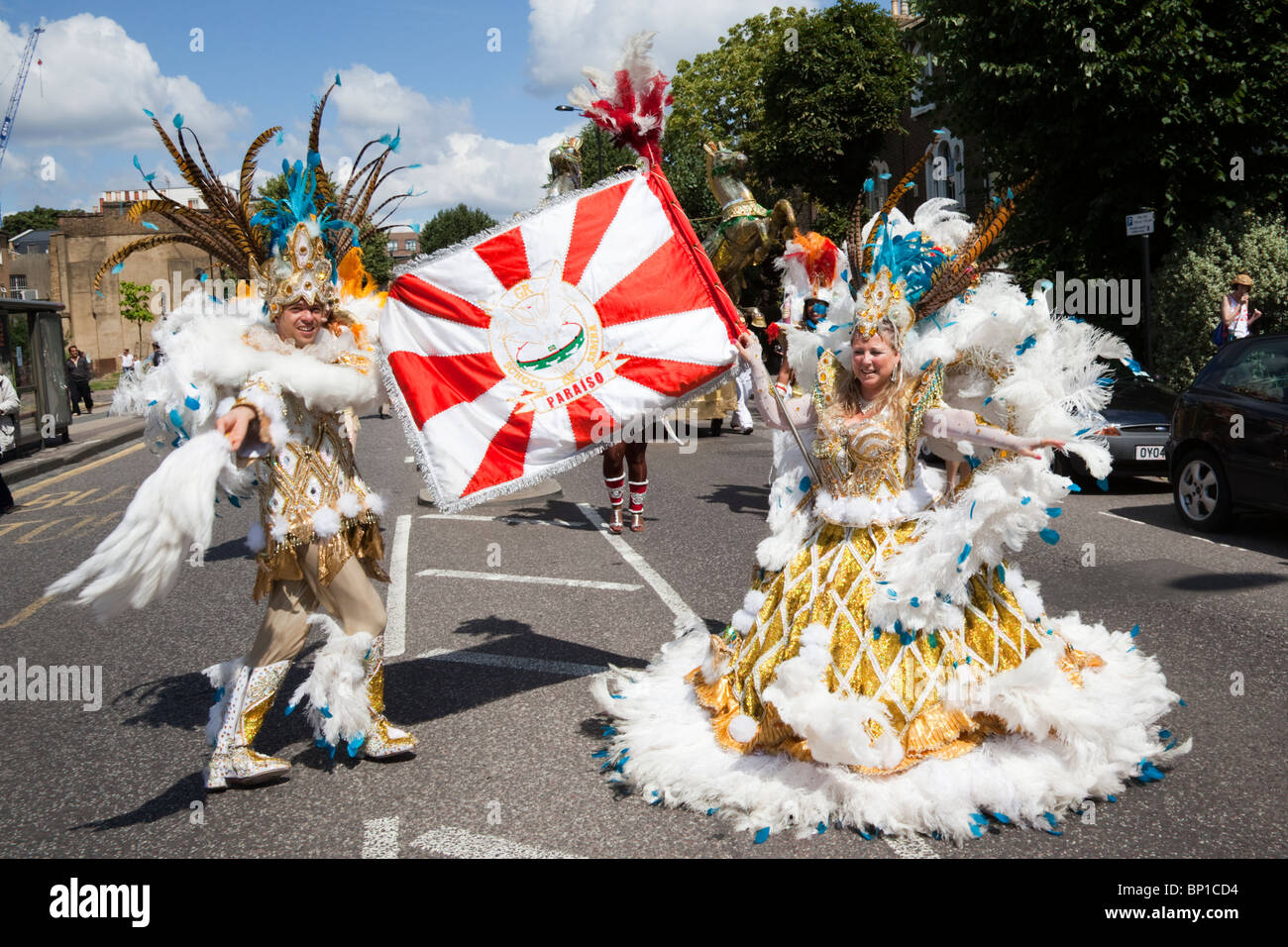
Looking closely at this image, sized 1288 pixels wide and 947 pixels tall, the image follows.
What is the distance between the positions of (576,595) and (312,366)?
3375mm

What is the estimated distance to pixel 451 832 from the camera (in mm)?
3797

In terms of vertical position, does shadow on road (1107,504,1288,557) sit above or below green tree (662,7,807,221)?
below

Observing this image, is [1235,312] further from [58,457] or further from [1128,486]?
[58,457]

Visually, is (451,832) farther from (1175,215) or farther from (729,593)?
(1175,215)

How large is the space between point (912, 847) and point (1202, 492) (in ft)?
22.4

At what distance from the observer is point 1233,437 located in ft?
28.2

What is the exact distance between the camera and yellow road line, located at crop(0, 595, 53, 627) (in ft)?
23.8

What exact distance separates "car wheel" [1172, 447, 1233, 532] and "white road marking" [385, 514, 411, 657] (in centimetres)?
664

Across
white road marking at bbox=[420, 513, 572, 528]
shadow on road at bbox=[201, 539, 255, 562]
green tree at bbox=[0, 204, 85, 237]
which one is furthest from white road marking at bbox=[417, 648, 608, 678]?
green tree at bbox=[0, 204, 85, 237]

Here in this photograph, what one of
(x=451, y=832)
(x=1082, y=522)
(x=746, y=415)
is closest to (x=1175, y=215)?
(x=746, y=415)

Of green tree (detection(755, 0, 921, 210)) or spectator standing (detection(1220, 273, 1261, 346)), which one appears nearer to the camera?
spectator standing (detection(1220, 273, 1261, 346))

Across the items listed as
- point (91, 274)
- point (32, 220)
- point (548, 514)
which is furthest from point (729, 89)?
point (32, 220)

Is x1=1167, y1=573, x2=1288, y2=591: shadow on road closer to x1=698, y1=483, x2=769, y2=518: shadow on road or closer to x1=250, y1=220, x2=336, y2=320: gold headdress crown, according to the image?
x1=698, y1=483, x2=769, y2=518: shadow on road

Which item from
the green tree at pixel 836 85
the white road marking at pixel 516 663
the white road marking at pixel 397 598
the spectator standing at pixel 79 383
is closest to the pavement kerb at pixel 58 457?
the spectator standing at pixel 79 383
